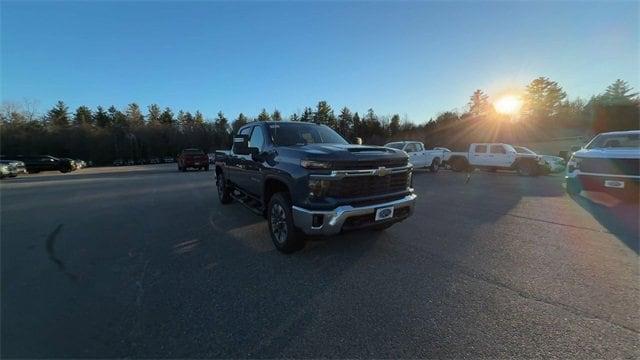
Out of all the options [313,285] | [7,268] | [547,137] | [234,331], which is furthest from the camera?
[547,137]

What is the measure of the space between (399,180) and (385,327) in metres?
2.69

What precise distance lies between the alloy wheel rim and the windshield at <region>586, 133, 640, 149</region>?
10049 millimetres

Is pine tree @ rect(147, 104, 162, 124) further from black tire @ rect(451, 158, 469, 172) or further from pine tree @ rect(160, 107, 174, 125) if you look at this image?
black tire @ rect(451, 158, 469, 172)

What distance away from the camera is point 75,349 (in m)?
2.93

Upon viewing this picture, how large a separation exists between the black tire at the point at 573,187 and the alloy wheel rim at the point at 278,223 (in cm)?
916

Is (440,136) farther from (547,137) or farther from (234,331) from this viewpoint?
(234,331)

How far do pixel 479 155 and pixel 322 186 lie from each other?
1792 centimetres

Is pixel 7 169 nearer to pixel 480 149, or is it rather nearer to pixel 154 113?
pixel 480 149

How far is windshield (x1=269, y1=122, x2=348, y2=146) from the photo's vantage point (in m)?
6.04

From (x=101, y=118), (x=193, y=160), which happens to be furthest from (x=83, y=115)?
(x=193, y=160)

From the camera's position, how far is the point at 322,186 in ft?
15.1

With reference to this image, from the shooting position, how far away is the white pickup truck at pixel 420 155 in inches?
773

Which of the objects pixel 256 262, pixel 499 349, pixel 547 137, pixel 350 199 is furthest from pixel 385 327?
pixel 547 137

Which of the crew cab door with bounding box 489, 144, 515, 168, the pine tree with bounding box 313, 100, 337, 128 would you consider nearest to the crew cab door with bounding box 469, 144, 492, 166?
the crew cab door with bounding box 489, 144, 515, 168
